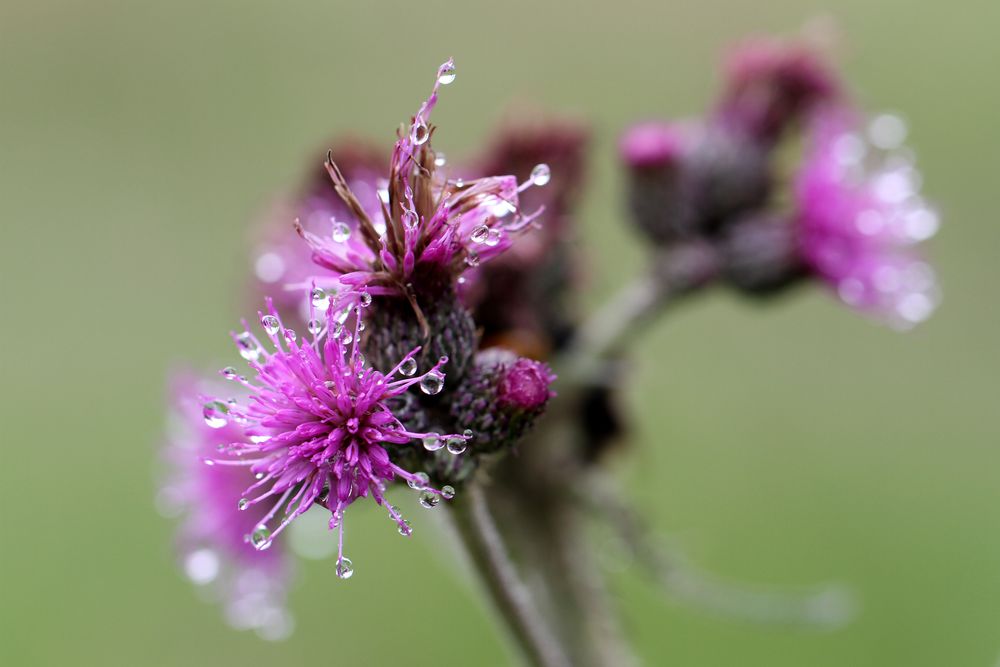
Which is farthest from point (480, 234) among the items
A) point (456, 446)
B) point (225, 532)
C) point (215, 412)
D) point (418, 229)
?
point (225, 532)

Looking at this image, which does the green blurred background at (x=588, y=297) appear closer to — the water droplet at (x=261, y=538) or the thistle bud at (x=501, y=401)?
the thistle bud at (x=501, y=401)

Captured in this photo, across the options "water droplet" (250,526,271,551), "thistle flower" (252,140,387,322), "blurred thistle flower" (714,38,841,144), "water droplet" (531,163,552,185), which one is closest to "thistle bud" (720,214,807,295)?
"blurred thistle flower" (714,38,841,144)

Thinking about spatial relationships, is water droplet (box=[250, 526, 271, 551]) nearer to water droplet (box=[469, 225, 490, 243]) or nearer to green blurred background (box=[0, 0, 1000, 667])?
water droplet (box=[469, 225, 490, 243])

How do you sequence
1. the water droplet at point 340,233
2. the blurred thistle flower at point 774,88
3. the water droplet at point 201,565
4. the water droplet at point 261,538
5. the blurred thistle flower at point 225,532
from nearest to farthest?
1. the water droplet at point 261,538
2. the water droplet at point 340,233
3. the water droplet at point 201,565
4. the blurred thistle flower at point 225,532
5. the blurred thistle flower at point 774,88

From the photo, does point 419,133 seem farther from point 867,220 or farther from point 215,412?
point 867,220

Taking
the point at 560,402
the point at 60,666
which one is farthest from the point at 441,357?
the point at 60,666

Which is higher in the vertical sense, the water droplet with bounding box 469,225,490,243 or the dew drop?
the water droplet with bounding box 469,225,490,243

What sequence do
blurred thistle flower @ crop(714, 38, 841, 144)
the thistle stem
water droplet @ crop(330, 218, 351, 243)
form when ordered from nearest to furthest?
water droplet @ crop(330, 218, 351, 243), the thistle stem, blurred thistle flower @ crop(714, 38, 841, 144)

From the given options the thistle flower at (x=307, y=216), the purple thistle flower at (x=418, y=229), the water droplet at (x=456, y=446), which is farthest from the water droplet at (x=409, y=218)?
the thistle flower at (x=307, y=216)
